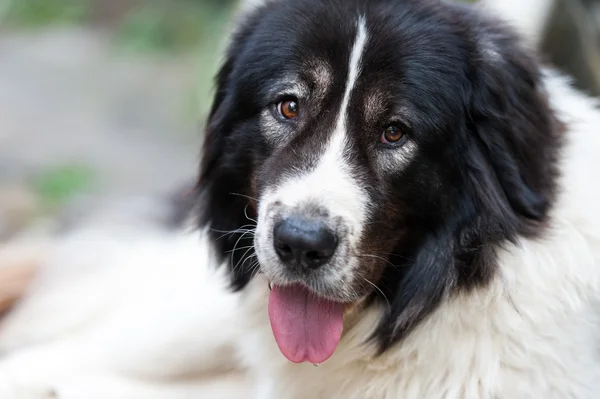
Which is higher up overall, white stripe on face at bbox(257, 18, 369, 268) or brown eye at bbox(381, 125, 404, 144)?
brown eye at bbox(381, 125, 404, 144)

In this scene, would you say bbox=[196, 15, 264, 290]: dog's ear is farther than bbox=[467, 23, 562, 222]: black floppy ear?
Yes

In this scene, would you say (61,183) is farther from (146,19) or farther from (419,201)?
(146,19)

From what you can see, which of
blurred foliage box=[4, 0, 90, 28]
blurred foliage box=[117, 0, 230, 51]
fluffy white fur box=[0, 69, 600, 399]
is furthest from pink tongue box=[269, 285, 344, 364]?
blurred foliage box=[4, 0, 90, 28]

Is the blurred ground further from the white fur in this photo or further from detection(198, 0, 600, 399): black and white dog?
the white fur

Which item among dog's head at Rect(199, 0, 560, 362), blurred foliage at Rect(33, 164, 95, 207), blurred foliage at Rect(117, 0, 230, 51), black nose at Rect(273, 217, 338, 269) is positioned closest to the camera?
black nose at Rect(273, 217, 338, 269)

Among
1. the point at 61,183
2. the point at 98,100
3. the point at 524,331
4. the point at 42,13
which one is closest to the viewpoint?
the point at 524,331

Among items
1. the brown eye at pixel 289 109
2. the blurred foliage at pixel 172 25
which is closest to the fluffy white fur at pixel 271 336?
the brown eye at pixel 289 109

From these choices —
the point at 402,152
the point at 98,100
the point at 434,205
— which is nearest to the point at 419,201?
the point at 434,205

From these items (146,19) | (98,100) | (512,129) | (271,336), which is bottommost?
(98,100)
